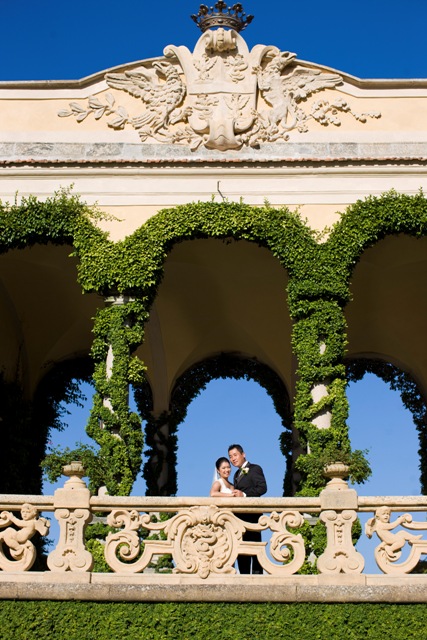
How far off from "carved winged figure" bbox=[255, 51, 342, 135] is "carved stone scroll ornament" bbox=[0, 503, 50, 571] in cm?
945

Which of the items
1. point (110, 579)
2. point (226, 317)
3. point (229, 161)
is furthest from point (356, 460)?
point (226, 317)

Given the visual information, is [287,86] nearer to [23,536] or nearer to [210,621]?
[23,536]

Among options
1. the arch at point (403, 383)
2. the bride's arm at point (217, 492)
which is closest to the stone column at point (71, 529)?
the bride's arm at point (217, 492)

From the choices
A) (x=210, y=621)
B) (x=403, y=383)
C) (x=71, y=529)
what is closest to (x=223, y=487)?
(x=210, y=621)

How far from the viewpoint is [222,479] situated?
14273 mm

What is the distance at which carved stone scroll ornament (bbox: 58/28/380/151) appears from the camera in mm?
19703

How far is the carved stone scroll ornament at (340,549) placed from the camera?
42.2 ft

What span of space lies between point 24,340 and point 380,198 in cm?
918

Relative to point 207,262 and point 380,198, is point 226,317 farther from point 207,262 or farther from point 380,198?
point 380,198

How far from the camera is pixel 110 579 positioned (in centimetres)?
1284

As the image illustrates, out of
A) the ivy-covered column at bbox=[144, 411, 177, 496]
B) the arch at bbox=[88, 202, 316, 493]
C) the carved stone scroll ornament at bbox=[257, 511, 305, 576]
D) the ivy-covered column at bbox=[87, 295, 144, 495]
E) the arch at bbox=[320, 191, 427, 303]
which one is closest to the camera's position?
the carved stone scroll ornament at bbox=[257, 511, 305, 576]

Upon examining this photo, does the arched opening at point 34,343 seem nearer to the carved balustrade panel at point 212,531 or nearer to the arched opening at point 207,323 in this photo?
the arched opening at point 207,323

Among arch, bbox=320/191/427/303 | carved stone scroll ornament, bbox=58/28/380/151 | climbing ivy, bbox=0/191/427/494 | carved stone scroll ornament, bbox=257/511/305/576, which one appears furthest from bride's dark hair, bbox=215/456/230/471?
carved stone scroll ornament, bbox=58/28/380/151

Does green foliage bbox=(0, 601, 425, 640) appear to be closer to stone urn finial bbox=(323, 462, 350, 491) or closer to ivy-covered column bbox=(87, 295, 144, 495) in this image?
stone urn finial bbox=(323, 462, 350, 491)
